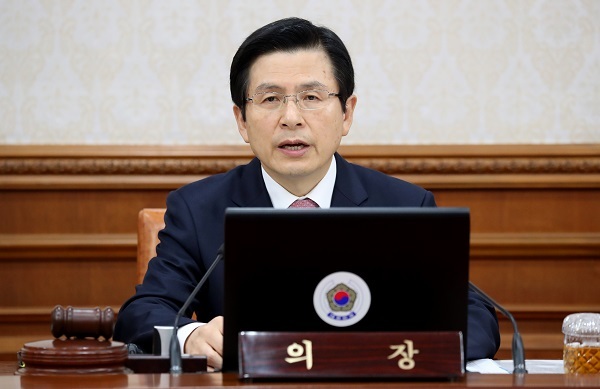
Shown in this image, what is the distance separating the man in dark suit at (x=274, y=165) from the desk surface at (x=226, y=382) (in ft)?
2.54

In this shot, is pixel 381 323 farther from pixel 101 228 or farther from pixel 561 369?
pixel 101 228

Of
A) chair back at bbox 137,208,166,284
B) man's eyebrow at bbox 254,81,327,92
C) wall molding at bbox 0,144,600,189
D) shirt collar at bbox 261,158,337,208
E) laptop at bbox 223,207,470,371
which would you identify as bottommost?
laptop at bbox 223,207,470,371

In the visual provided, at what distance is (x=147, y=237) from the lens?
2686mm

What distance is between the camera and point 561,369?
2.03 metres

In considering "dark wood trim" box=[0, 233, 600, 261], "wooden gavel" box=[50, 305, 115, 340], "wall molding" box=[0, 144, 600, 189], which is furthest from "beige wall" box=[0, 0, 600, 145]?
"wooden gavel" box=[50, 305, 115, 340]

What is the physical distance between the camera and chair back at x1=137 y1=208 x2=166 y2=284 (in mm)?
2678

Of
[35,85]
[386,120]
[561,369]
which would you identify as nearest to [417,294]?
[561,369]

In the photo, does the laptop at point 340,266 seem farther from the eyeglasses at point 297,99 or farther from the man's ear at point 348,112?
the man's ear at point 348,112

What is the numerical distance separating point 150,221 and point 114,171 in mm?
1067

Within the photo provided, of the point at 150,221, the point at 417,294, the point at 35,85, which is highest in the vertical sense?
the point at 35,85

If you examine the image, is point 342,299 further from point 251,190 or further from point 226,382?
point 251,190

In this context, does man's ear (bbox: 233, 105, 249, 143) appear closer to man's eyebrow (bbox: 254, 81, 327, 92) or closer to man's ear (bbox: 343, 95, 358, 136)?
man's eyebrow (bbox: 254, 81, 327, 92)

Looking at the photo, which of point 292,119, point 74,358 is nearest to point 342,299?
point 74,358

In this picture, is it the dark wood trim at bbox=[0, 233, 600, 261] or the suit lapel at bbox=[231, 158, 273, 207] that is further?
the dark wood trim at bbox=[0, 233, 600, 261]
